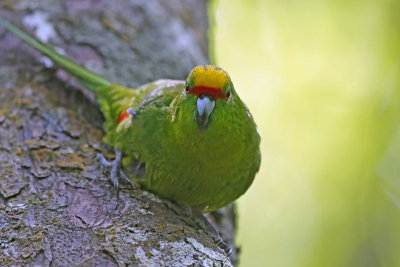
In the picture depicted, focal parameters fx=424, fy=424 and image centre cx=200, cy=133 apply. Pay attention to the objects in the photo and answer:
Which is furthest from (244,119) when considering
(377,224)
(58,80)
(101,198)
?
(377,224)

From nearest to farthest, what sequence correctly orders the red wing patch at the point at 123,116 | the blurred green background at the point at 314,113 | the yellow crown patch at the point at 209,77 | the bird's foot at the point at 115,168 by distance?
the yellow crown patch at the point at 209,77, the bird's foot at the point at 115,168, the red wing patch at the point at 123,116, the blurred green background at the point at 314,113

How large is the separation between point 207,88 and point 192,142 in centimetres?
38

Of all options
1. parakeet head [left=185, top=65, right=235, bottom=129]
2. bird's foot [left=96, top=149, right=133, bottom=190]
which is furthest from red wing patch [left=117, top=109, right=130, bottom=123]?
parakeet head [left=185, top=65, right=235, bottom=129]

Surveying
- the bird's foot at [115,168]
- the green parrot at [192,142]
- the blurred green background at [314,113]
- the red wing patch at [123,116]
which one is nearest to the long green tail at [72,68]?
the red wing patch at [123,116]

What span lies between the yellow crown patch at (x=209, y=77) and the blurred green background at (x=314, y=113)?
4315 millimetres

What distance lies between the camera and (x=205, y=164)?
2746 mm

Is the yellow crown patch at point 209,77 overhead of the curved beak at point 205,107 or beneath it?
overhead

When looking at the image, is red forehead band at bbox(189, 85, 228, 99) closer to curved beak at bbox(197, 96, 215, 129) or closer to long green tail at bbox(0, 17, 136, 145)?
curved beak at bbox(197, 96, 215, 129)

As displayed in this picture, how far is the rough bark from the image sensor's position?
2092 mm

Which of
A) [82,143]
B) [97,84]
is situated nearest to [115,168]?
[82,143]

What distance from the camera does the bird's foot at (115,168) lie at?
2643 millimetres

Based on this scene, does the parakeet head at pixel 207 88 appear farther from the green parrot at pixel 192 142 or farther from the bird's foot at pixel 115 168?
the bird's foot at pixel 115 168

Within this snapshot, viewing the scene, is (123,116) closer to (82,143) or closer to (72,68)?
(82,143)

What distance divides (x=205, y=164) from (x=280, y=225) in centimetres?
495
